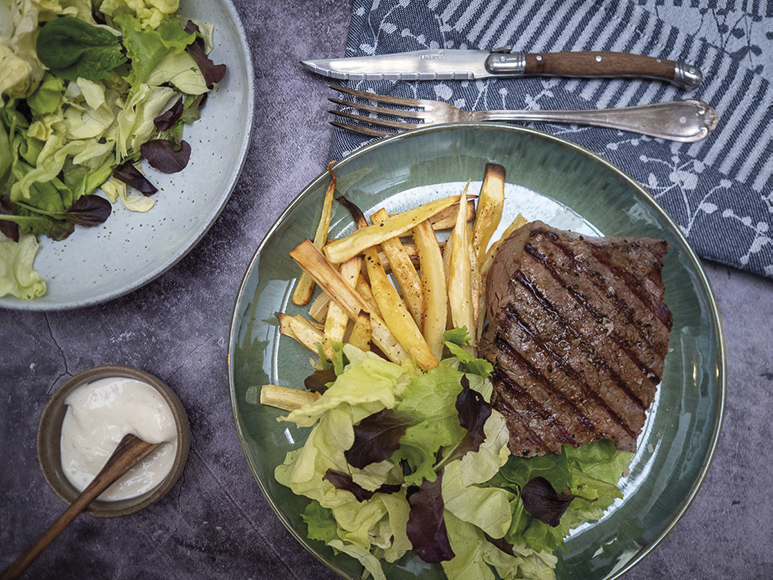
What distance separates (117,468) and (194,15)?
229 centimetres

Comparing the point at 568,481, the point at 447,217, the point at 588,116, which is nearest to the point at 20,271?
the point at 447,217

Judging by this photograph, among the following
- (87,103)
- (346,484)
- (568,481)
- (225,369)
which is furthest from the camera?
(225,369)

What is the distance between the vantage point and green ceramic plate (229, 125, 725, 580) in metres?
2.37

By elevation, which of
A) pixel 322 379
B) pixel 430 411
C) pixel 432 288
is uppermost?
pixel 432 288

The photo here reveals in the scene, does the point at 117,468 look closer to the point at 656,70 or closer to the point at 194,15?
the point at 194,15

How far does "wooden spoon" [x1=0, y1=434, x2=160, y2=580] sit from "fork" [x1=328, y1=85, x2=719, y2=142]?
1.92 metres

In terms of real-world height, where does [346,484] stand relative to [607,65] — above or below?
below

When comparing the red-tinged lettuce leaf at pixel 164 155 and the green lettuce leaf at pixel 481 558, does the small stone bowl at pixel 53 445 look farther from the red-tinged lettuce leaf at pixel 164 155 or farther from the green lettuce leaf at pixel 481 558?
the green lettuce leaf at pixel 481 558

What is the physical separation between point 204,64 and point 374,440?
6.38ft

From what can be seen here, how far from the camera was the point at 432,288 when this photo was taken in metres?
2.16

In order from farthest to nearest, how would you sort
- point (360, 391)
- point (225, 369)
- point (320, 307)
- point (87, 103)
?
point (225, 369) < point (87, 103) < point (320, 307) < point (360, 391)

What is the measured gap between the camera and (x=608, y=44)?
2621mm

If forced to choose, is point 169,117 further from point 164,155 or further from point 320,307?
point 320,307

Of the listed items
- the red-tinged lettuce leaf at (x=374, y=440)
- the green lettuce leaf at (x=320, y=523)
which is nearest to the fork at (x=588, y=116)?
the red-tinged lettuce leaf at (x=374, y=440)
